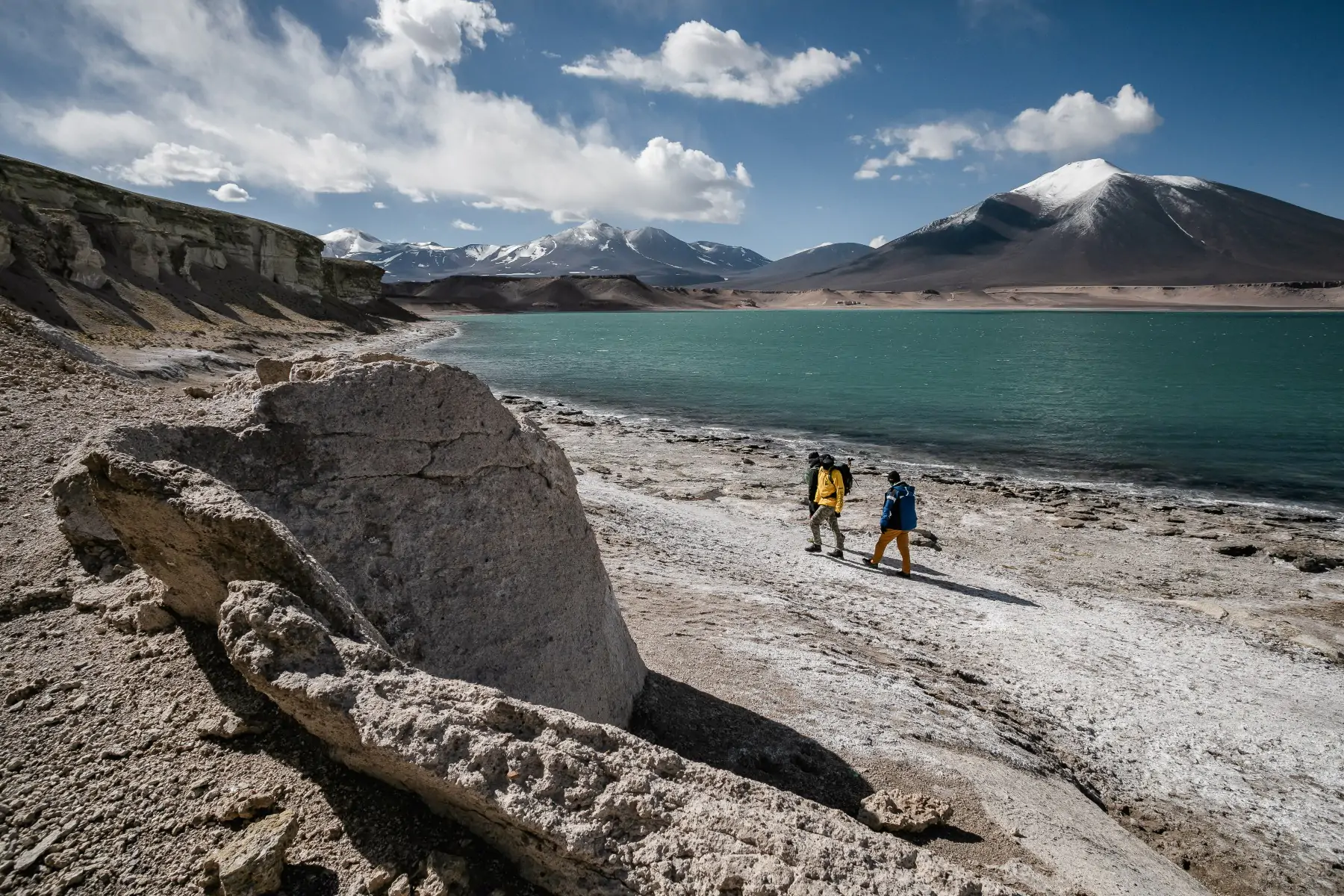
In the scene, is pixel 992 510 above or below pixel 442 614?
below

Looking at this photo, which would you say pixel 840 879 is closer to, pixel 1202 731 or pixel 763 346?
pixel 1202 731

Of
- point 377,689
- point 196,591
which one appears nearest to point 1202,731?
point 377,689

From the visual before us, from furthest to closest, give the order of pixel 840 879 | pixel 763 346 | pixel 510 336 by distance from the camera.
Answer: pixel 510 336 → pixel 763 346 → pixel 840 879

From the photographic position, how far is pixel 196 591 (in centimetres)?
298

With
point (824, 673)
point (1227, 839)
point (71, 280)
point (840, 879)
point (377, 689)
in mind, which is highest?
point (71, 280)

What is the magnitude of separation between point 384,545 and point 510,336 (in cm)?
7141

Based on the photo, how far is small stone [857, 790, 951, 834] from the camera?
3.68 meters

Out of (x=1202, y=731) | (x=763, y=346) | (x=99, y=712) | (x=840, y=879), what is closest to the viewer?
(x=840, y=879)

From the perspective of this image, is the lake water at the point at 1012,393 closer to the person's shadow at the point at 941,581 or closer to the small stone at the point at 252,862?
the person's shadow at the point at 941,581

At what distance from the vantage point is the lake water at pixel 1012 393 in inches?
770

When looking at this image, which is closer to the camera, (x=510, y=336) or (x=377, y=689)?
(x=377, y=689)

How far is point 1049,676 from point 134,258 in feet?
145

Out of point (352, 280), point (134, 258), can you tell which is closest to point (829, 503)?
point (134, 258)

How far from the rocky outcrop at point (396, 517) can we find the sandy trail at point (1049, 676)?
165cm
